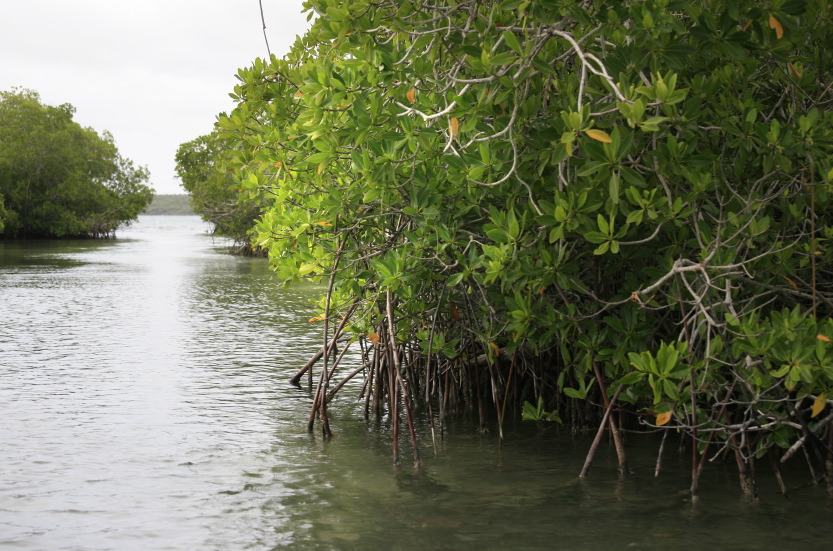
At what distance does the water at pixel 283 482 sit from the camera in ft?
15.6

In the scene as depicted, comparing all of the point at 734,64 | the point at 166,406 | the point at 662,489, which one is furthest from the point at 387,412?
the point at 734,64

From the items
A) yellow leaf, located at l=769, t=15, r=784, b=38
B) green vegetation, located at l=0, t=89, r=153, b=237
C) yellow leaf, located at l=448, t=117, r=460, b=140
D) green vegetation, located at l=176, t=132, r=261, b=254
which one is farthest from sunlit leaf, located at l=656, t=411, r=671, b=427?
green vegetation, located at l=0, t=89, r=153, b=237

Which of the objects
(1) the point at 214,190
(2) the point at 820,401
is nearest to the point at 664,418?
(2) the point at 820,401

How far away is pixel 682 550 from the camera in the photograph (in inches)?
177

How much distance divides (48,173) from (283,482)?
2097 inches

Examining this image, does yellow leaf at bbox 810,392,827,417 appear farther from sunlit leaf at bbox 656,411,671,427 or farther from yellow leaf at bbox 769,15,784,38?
yellow leaf at bbox 769,15,784,38

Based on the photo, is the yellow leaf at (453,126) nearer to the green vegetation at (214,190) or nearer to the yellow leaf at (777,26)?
the yellow leaf at (777,26)

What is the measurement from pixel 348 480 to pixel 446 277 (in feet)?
5.04

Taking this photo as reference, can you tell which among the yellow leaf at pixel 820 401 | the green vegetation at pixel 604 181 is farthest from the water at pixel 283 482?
the yellow leaf at pixel 820 401

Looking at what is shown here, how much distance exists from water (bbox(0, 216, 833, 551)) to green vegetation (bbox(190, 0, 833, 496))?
0.33m

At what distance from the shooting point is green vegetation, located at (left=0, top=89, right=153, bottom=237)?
51906mm

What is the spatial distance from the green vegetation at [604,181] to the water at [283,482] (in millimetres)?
333

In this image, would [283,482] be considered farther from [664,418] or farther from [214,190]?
[214,190]

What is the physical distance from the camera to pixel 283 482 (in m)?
5.78
